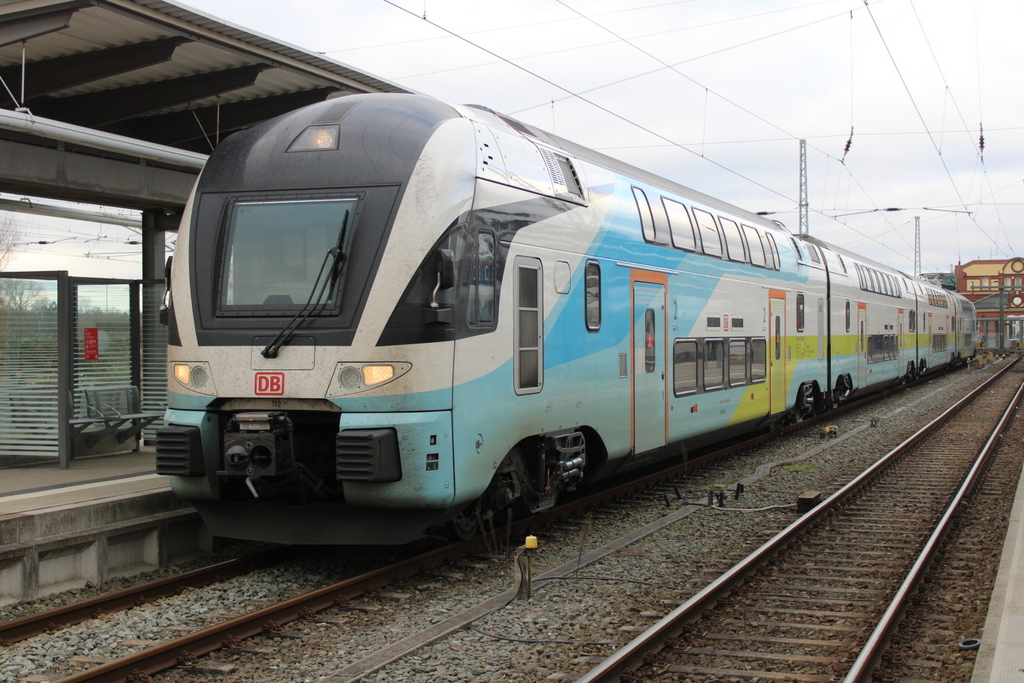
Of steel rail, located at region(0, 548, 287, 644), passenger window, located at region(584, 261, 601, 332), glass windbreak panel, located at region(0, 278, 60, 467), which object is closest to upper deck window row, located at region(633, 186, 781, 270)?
passenger window, located at region(584, 261, 601, 332)

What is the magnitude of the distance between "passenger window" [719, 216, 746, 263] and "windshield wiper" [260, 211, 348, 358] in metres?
7.51

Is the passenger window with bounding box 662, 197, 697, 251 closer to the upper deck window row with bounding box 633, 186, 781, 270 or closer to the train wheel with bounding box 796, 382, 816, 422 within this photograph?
the upper deck window row with bounding box 633, 186, 781, 270

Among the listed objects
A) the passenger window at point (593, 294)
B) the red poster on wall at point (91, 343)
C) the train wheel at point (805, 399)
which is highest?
the passenger window at point (593, 294)

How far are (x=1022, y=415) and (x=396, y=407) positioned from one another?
19623 mm

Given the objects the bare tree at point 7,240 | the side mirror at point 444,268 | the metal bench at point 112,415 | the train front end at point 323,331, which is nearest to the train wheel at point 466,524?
the train front end at point 323,331

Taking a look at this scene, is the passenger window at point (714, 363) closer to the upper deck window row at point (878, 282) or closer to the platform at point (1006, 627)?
the platform at point (1006, 627)

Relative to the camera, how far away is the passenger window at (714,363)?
39.2ft

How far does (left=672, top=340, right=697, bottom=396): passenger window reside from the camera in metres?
10.9

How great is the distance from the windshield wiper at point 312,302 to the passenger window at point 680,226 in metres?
5.34

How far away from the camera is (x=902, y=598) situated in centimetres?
649

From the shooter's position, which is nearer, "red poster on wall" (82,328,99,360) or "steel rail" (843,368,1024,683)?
"steel rail" (843,368,1024,683)

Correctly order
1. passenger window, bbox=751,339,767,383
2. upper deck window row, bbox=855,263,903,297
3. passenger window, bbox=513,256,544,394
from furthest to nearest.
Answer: upper deck window row, bbox=855,263,903,297
passenger window, bbox=751,339,767,383
passenger window, bbox=513,256,544,394

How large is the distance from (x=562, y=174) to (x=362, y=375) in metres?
3.22

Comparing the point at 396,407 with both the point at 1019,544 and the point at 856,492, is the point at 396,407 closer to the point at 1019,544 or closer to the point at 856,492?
the point at 1019,544
